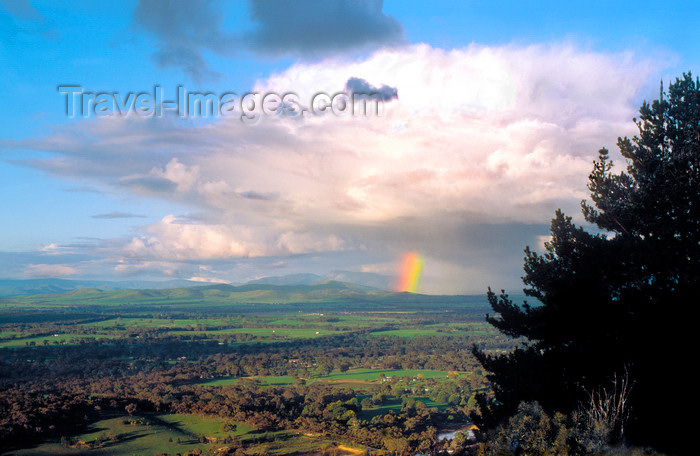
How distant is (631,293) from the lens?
64.4 feet

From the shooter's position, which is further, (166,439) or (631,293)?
(166,439)

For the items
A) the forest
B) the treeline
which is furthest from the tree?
the treeline

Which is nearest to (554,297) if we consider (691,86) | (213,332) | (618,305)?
(618,305)

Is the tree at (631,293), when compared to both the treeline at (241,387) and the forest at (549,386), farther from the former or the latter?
the treeline at (241,387)

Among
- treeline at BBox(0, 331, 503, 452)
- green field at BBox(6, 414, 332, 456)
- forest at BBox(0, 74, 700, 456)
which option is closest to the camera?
forest at BBox(0, 74, 700, 456)

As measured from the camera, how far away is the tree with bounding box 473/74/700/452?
17.2 meters

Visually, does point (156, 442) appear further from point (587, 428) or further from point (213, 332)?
point (213, 332)

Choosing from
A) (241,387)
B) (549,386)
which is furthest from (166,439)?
(241,387)

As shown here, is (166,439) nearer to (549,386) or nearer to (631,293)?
(549,386)

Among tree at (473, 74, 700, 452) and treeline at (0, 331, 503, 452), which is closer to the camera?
tree at (473, 74, 700, 452)

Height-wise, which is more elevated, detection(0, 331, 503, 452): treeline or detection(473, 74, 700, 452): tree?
detection(473, 74, 700, 452): tree

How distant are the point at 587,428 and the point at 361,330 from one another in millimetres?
153972

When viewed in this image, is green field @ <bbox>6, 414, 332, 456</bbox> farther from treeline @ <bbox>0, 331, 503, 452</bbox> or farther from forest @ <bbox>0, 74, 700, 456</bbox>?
treeline @ <bbox>0, 331, 503, 452</bbox>

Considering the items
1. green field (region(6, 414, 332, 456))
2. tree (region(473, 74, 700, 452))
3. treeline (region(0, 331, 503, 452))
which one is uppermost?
tree (region(473, 74, 700, 452))
